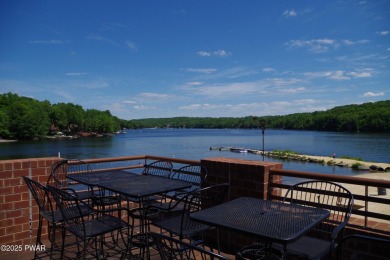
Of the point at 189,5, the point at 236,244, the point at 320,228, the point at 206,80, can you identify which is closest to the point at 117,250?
the point at 236,244

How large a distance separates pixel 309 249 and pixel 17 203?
3373mm

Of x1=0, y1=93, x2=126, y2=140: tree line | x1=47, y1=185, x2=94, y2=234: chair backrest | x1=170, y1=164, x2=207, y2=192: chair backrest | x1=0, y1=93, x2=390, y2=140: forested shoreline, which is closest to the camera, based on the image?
x1=47, y1=185, x2=94, y2=234: chair backrest

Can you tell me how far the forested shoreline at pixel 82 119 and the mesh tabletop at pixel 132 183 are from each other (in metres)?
29.2

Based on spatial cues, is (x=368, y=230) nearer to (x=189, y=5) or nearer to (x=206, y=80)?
(x=189, y=5)

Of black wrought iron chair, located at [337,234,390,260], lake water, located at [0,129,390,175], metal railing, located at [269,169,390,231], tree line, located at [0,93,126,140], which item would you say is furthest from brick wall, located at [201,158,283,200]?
tree line, located at [0,93,126,140]

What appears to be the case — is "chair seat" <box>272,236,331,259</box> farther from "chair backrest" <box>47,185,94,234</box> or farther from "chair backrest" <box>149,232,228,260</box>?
"chair backrest" <box>47,185,94,234</box>

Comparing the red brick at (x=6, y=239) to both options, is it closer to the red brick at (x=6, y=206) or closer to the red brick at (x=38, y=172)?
the red brick at (x=6, y=206)

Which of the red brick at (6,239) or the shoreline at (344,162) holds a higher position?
the red brick at (6,239)

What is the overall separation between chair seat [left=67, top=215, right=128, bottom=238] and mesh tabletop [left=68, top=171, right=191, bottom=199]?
0.32m

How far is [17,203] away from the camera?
11.9ft

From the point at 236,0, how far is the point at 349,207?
51.0 ft

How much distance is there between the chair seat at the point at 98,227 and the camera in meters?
2.55

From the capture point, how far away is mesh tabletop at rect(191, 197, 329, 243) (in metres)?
1.77

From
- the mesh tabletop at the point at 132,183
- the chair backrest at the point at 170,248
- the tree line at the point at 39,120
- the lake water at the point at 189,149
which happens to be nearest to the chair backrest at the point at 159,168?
the mesh tabletop at the point at 132,183
